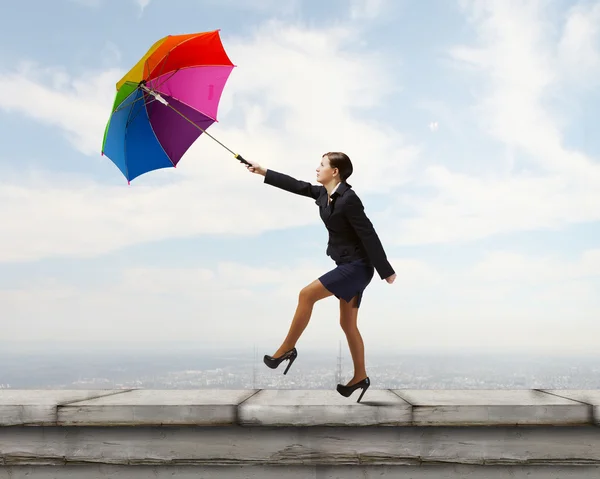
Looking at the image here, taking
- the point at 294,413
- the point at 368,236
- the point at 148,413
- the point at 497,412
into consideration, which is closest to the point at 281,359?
the point at 294,413

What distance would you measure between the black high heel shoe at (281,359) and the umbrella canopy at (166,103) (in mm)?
1979

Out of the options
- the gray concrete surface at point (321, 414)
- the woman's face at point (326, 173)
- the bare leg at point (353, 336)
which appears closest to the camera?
the gray concrete surface at point (321, 414)

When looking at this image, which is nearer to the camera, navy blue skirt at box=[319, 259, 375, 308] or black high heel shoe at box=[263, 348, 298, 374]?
navy blue skirt at box=[319, 259, 375, 308]

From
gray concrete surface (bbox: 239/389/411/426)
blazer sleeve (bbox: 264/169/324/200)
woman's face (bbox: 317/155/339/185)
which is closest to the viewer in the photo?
gray concrete surface (bbox: 239/389/411/426)

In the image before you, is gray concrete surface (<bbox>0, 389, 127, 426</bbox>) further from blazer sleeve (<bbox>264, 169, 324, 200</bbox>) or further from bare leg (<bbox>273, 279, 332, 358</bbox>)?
blazer sleeve (<bbox>264, 169, 324, 200</bbox>)

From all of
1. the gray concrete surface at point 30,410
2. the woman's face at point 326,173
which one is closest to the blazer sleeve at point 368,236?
the woman's face at point 326,173

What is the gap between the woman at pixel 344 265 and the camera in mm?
4324

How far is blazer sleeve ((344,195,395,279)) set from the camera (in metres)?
4.30

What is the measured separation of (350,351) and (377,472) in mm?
905

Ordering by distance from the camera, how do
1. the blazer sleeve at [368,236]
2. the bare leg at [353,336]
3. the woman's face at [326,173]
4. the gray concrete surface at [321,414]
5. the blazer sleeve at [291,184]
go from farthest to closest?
the blazer sleeve at [291,184]
the woman's face at [326,173]
the bare leg at [353,336]
the blazer sleeve at [368,236]
the gray concrete surface at [321,414]

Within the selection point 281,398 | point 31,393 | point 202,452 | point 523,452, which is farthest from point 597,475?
point 31,393

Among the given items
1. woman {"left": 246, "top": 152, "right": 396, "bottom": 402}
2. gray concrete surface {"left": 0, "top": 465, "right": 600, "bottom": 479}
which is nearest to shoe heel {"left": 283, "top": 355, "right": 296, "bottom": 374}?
woman {"left": 246, "top": 152, "right": 396, "bottom": 402}

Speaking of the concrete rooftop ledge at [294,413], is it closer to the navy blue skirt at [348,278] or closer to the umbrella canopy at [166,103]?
the navy blue skirt at [348,278]

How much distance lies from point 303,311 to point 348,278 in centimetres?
45
